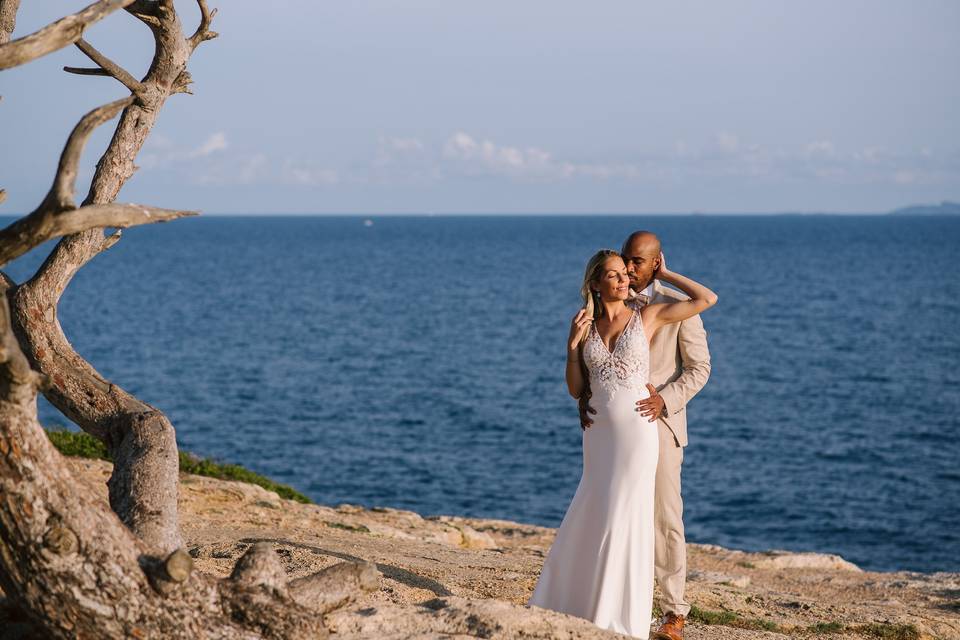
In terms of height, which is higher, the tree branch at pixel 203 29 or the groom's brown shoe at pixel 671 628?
the tree branch at pixel 203 29

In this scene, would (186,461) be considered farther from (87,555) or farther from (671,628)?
(87,555)

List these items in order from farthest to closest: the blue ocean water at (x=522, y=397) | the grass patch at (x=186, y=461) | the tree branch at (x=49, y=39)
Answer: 1. the blue ocean water at (x=522, y=397)
2. the grass patch at (x=186, y=461)
3. the tree branch at (x=49, y=39)

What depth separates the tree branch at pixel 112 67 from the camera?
317 inches

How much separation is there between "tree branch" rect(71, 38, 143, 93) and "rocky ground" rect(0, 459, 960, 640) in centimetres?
330

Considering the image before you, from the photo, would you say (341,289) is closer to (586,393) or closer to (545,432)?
(545,432)

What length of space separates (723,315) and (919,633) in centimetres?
6340

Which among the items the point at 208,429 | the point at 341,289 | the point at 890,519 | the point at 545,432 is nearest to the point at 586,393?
the point at 890,519

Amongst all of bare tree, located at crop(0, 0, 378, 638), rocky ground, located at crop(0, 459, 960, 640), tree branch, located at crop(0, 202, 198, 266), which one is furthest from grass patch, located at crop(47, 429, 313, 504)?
tree branch, located at crop(0, 202, 198, 266)

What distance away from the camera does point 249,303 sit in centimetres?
8044

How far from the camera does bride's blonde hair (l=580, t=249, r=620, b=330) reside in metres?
7.83

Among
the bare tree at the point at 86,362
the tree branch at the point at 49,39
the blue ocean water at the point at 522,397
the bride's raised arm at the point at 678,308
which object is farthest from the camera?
the blue ocean water at the point at 522,397

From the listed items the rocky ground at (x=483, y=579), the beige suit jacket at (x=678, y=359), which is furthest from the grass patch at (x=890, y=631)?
the beige suit jacket at (x=678, y=359)

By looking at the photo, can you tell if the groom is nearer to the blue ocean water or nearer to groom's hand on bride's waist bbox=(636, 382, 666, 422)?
groom's hand on bride's waist bbox=(636, 382, 666, 422)

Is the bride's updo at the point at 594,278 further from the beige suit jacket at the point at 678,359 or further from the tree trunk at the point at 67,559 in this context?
the tree trunk at the point at 67,559
